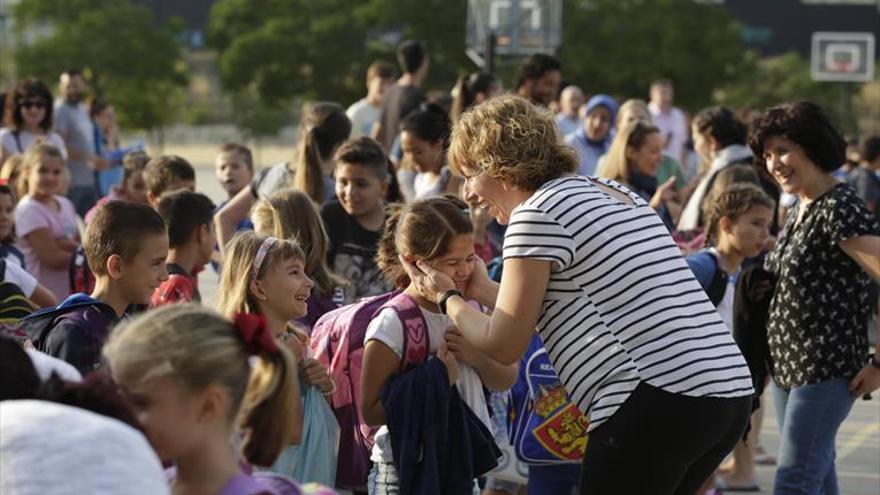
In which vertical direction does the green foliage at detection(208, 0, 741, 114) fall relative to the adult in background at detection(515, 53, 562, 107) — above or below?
below

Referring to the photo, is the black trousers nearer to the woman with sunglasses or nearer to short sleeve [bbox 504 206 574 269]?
short sleeve [bbox 504 206 574 269]

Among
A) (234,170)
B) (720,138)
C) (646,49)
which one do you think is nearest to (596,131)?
(720,138)

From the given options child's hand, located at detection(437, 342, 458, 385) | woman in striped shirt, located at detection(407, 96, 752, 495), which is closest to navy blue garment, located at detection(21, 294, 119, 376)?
child's hand, located at detection(437, 342, 458, 385)

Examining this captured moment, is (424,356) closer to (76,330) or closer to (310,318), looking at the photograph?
(76,330)

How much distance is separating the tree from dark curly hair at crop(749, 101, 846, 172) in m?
53.2

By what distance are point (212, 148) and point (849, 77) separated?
29.0m

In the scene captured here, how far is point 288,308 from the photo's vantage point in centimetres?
532

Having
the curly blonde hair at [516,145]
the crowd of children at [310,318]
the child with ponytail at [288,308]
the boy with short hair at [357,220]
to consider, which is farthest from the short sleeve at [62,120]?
the curly blonde hair at [516,145]

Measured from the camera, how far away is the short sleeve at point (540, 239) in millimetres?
4465

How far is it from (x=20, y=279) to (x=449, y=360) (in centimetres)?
247

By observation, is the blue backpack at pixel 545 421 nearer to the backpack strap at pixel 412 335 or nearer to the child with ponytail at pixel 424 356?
the child with ponytail at pixel 424 356

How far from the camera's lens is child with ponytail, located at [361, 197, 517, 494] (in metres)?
5.18

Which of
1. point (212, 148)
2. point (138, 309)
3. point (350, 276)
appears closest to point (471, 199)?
point (138, 309)

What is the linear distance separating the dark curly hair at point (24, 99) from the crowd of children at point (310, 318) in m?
2.84
